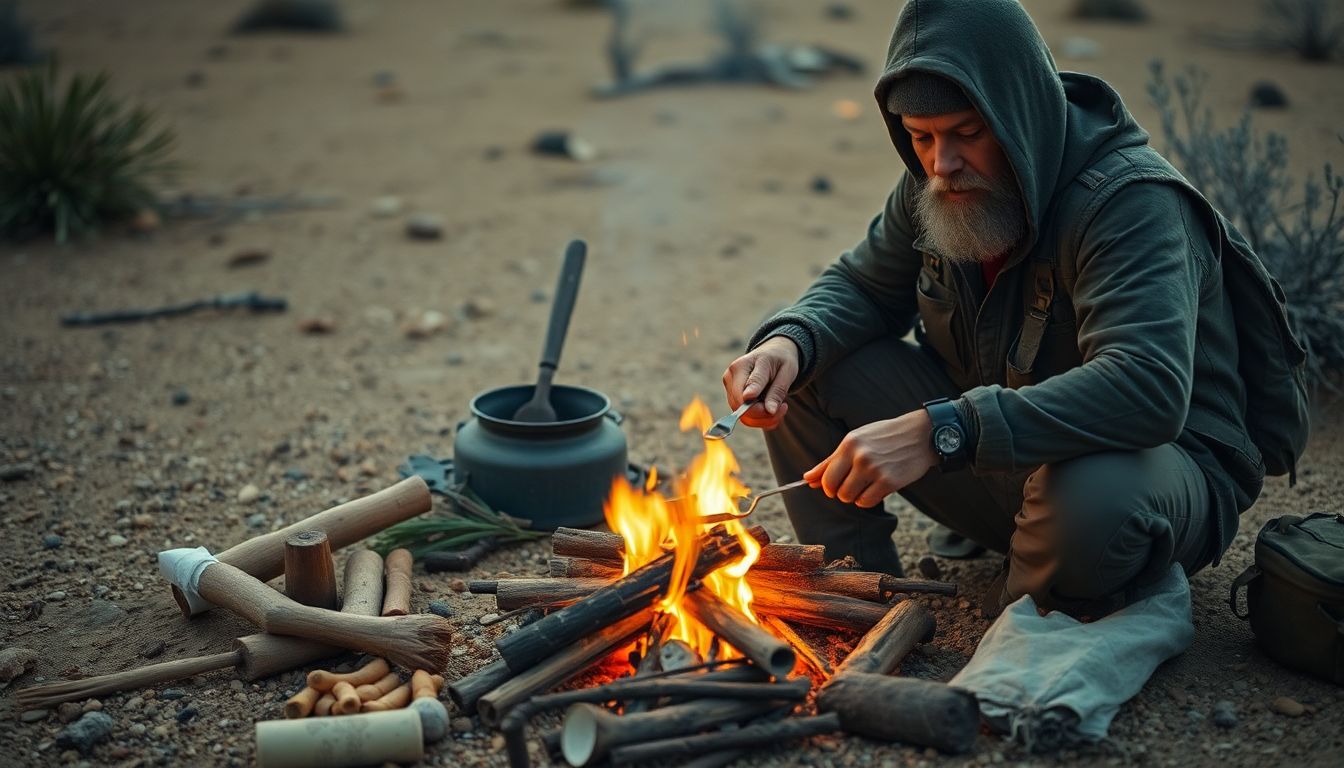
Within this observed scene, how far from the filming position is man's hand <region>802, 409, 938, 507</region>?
2.85 meters

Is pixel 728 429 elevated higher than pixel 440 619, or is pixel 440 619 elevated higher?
pixel 728 429

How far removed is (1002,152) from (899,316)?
30.3 inches

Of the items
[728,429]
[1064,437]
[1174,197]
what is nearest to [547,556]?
[728,429]

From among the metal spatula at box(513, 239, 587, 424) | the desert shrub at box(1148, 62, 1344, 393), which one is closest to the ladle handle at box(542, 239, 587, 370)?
the metal spatula at box(513, 239, 587, 424)

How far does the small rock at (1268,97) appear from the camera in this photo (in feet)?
33.5

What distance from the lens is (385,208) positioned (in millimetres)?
8703

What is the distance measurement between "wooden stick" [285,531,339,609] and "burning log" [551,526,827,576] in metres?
0.66

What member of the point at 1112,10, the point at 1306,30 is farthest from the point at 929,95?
the point at 1112,10

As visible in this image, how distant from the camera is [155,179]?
9.38 m

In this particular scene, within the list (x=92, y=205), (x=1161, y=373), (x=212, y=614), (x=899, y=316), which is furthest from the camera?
(x=92, y=205)

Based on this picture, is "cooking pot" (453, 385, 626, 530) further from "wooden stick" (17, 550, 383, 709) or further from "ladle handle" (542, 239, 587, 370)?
"wooden stick" (17, 550, 383, 709)

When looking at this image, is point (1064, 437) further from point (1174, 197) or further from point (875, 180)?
point (875, 180)

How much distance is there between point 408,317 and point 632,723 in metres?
4.42

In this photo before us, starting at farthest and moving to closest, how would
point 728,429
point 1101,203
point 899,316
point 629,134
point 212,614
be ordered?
point 629,134 → point 899,316 → point 212,614 → point 728,429 → point 1101,203
